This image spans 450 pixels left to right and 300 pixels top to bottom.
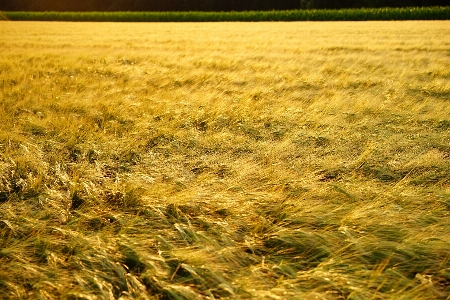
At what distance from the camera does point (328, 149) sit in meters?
3.10

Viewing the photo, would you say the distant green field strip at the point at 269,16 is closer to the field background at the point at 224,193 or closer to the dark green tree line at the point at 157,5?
the dark green tree line at the point at 157,5

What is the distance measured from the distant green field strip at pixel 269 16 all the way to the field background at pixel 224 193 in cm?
2381

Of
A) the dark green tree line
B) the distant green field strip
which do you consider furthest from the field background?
the dark green tree line

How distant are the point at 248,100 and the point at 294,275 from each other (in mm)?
3348

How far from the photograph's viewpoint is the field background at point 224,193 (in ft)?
5.06

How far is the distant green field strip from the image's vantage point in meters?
26.3

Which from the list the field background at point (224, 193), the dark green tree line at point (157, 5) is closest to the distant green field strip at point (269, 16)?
the dark green tree line at point (157, 5)

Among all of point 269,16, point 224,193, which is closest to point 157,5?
point 269,16

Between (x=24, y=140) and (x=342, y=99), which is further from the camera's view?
(x=342, y=99)

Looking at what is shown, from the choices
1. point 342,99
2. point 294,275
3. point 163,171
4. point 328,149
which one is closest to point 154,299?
point 294,275

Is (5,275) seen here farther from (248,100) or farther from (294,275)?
(248,100)

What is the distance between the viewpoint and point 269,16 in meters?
30.2

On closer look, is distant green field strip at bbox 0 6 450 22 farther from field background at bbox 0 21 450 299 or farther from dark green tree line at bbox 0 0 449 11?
field background at bbox 0 21 450 299

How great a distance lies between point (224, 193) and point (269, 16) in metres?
29.6
